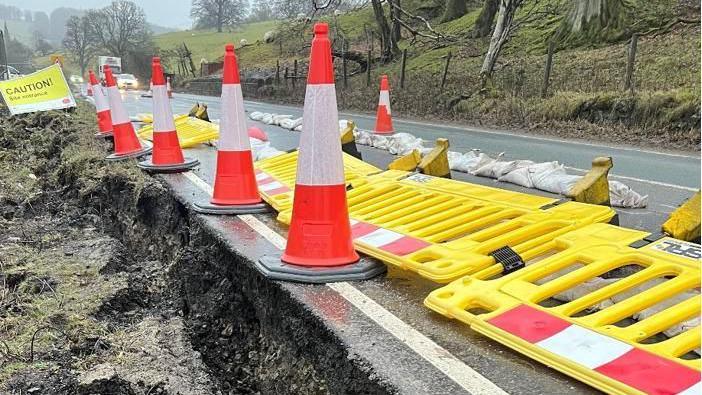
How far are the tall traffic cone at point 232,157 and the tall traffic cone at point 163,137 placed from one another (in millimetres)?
1749

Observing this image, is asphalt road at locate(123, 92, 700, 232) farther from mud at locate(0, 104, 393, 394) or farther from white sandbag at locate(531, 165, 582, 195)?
mud at locate(0, 104, 393, 394)

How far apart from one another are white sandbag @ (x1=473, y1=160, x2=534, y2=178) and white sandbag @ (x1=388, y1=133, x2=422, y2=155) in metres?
1.91

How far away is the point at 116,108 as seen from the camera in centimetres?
798

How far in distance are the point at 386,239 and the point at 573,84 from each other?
12.7 metres

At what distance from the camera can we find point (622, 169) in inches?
302

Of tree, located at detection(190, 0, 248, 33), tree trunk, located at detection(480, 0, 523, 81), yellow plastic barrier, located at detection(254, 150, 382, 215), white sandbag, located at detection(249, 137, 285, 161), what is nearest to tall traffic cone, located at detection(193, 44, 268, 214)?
yellow plastic barrier, located at detection(254, 150, 382, 215)

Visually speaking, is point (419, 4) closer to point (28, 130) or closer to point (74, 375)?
point (28, 130)

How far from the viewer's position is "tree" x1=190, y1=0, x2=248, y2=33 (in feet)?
298

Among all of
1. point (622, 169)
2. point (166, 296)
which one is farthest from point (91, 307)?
point (622, 169)

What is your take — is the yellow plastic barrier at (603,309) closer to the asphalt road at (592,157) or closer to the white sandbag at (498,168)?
the asphalt road at (592,157)

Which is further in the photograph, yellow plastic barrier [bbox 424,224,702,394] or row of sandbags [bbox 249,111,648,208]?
row of sandbags [bbox 249,111,648,208]

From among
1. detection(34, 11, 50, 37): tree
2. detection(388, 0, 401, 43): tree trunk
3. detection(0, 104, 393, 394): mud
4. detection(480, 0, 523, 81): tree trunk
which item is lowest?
detection(0, 104, 393, 394): mud

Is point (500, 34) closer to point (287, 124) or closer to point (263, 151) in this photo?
point (287, 124)

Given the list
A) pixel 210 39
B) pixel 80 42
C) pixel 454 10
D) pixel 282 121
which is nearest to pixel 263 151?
pixel 282 121
